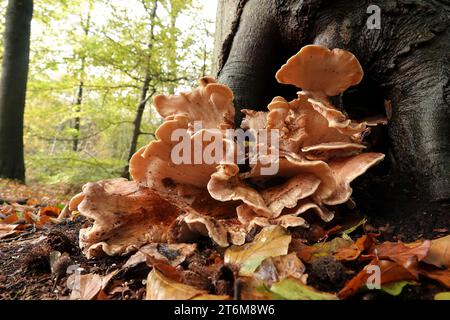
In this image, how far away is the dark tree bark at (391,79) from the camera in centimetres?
200

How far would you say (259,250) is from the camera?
150cm

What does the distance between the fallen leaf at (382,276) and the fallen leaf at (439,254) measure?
206 millimetres

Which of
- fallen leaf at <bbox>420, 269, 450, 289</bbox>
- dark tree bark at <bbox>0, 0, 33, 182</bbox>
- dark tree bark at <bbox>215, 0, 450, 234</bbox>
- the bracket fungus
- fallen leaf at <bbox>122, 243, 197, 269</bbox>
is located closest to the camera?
fallen leaf at <bbox>420, 269, 450, 289</bbox>

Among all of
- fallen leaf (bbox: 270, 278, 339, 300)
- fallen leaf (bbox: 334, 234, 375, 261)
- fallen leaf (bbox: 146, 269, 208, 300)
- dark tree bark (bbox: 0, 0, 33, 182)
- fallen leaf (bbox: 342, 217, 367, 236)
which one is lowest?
fallen leaf (bbox: 146, 269, 208, 300)

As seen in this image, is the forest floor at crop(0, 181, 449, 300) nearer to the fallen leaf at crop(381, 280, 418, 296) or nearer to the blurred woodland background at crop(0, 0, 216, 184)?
the fallen leaf at crop(381, 280, 418, 296)

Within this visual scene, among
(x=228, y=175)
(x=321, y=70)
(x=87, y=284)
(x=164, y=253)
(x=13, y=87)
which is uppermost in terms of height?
(x=13, y=87)

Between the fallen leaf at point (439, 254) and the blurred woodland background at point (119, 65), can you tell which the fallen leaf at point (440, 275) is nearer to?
the fallen leaf at point (439, 254)

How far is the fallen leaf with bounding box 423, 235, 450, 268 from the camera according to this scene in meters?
1.36

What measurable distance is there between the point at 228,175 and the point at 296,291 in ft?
2.65

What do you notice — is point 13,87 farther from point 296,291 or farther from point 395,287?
point 395,287

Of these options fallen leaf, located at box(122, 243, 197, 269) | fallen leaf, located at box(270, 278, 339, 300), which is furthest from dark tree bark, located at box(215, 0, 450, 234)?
fallen leaf, located at box(122, 243, 197, 269)

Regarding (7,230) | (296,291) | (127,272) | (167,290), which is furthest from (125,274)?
(7,230)

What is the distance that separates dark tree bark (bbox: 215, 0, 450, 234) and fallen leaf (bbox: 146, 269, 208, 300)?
1338mm
